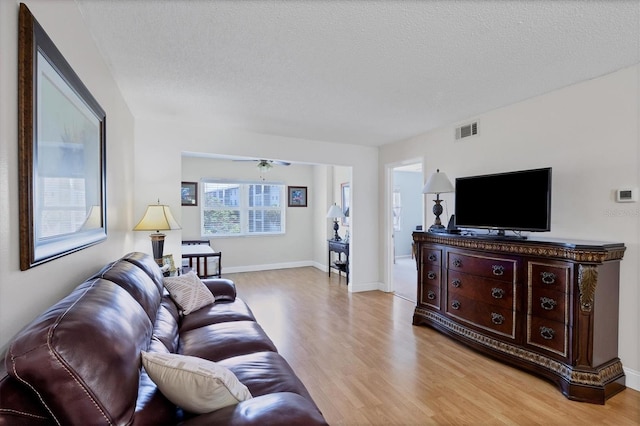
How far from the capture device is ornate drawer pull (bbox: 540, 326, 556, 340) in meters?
2.36

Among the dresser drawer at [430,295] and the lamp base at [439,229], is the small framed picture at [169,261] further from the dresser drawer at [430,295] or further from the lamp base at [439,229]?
the lamp base at [439,229]

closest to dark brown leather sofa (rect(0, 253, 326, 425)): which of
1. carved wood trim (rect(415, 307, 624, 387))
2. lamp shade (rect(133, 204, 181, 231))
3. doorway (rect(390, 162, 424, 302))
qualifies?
lamp shade (rect(133, 204, 181, 231))

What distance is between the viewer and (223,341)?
1877 mm

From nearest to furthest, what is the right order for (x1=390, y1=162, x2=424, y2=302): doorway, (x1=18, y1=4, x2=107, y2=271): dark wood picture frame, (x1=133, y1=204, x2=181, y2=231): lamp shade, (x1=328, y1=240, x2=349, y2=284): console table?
(x1=18, y1=4, x2=107, y2=271): dark wood picture frame < (x1=133, y1=204, x2=181, y2=231): lamp shade < (x1=328, y1=240, x2=349, y2=284): console table < (x1=390, y1=162, x2=424, y2=302): doorway

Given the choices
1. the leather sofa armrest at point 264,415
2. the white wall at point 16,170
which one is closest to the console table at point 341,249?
the white wall at point 16,170

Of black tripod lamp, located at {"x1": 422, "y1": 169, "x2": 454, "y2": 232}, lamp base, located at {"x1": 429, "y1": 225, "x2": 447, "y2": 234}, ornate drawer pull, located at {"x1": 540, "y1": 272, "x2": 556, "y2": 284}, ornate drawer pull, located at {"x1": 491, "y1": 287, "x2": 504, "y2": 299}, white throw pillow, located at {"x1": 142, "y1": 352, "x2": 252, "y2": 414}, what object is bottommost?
ornate drawer pull, located at {"x1": 491, "y1": 287, "x2": 504, "y2": 299}

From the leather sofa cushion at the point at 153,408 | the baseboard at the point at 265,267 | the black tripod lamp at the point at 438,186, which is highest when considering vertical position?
the black tripod lamp at the point at 438,186

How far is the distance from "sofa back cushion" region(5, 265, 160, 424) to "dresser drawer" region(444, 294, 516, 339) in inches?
108

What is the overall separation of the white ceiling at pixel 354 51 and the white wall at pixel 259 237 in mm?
3104

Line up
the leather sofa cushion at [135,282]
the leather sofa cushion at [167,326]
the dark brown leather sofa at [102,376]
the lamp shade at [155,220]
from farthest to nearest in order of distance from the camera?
the lamp shade at [155,220] → the leather sofa cushion at [167,326] → the leather sofa cushion at [135,282] → the dark brown leather sofa at [102,376]

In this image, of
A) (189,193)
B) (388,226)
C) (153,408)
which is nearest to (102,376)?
(153,408)

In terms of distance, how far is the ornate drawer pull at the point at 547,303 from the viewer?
2.36 meters

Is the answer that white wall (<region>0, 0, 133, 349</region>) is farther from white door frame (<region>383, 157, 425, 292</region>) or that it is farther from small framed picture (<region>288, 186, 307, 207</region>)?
small framed picture (<region>288, 186, 307, 207</region>)

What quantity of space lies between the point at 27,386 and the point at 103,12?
187 centimetres
